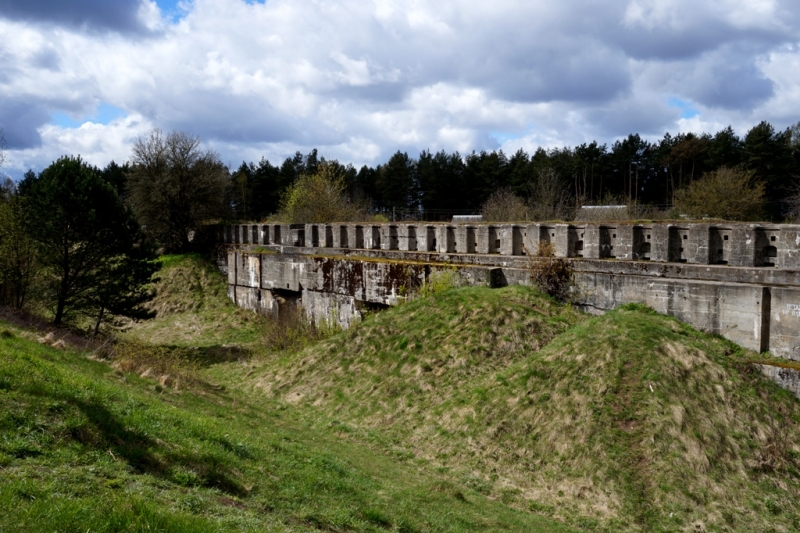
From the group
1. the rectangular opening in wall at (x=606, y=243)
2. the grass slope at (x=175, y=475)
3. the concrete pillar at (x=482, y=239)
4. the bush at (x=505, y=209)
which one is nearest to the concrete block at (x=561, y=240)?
the rectangular opening in wall at (x=606, y=243)

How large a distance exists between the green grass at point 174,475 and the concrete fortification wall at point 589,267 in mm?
5452

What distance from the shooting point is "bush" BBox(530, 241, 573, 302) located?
13789mm

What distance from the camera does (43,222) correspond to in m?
18.2

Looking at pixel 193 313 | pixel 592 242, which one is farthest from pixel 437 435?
pixel 193 313

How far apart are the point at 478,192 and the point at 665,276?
127ft

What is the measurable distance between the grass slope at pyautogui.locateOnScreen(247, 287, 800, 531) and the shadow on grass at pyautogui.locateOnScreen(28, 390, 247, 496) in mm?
4322

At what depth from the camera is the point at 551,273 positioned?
14.0m

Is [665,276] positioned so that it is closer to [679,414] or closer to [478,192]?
[679,414]

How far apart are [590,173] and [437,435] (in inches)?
1513

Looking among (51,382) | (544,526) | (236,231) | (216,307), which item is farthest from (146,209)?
(544,526)

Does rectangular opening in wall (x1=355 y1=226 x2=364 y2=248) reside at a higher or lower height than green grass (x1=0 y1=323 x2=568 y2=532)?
higher

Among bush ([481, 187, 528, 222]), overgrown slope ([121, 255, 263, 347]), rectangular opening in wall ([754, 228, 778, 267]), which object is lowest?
overgrown slope ([121, 255, 263, 347])

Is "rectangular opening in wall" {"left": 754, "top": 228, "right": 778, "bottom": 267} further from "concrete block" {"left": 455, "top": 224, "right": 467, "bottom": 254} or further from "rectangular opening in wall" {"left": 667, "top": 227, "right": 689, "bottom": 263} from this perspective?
"concrete block" {"left": 455, "top": 224, "right": 467, "bottom": 254}

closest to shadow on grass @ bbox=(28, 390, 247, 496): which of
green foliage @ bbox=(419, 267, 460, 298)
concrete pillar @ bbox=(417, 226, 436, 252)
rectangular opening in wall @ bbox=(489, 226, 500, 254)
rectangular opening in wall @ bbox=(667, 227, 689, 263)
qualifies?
green foliage @ bbox=(419, 267, 460, 298)
